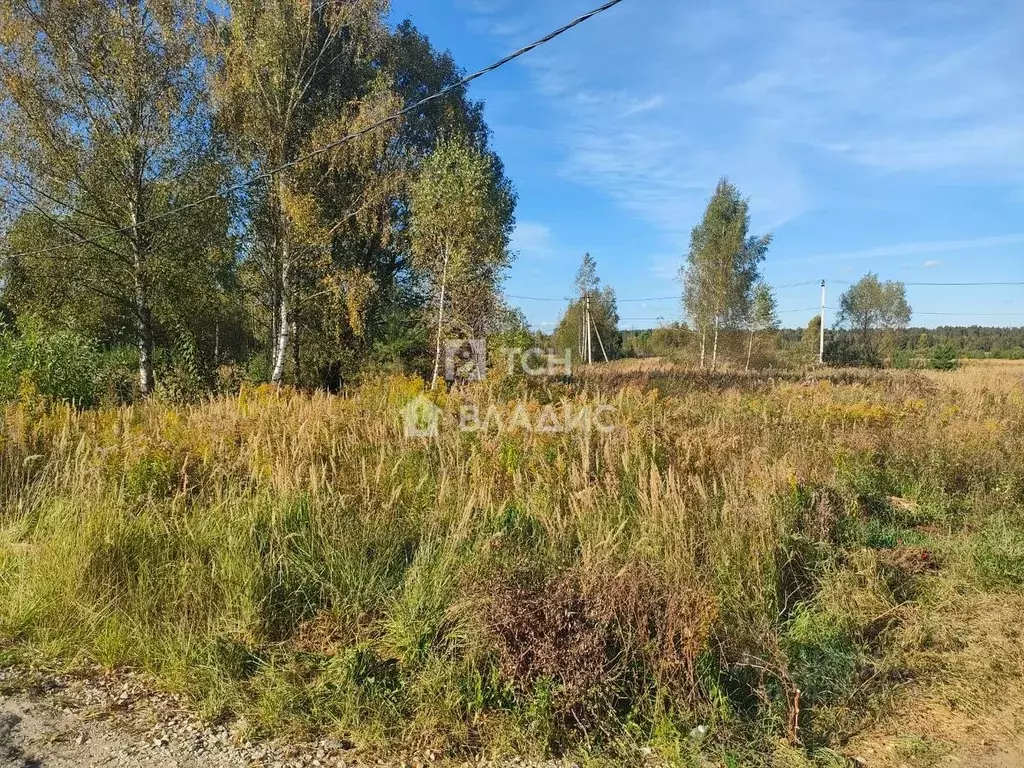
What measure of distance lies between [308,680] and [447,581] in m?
0.78

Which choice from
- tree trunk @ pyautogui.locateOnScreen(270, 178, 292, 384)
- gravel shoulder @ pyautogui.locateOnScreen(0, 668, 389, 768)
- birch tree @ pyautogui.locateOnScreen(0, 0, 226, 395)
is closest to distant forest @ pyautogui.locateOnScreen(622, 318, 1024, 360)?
tree trunk @ pyautogui.locateOnScreen(270, 178, 292, 384)

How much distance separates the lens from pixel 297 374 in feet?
53.0

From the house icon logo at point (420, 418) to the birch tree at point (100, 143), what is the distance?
30.3 ft

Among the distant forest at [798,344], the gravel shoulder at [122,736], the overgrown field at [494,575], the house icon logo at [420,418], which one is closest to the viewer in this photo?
the gravel shoulder at [122,736]

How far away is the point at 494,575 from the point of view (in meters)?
3.07

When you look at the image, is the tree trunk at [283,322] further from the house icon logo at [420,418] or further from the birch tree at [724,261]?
the birch tree at [724,261]

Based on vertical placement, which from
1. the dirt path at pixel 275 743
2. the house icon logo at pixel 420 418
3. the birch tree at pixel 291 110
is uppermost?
the birch tree at pixel 291 110

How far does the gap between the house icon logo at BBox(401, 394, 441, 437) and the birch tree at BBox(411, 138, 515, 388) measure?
19.0 ft

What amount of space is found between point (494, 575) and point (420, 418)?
347 centimetres

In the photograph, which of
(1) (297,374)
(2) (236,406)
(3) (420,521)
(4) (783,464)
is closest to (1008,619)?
(4) (783,464)

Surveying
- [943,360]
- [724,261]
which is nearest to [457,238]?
[724,261]

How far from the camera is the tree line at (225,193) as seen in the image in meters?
12.6

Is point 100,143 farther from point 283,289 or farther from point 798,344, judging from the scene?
point 798,344

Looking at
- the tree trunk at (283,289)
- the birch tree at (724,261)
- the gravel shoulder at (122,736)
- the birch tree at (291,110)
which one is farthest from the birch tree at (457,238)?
the birch tree at (724,261)
